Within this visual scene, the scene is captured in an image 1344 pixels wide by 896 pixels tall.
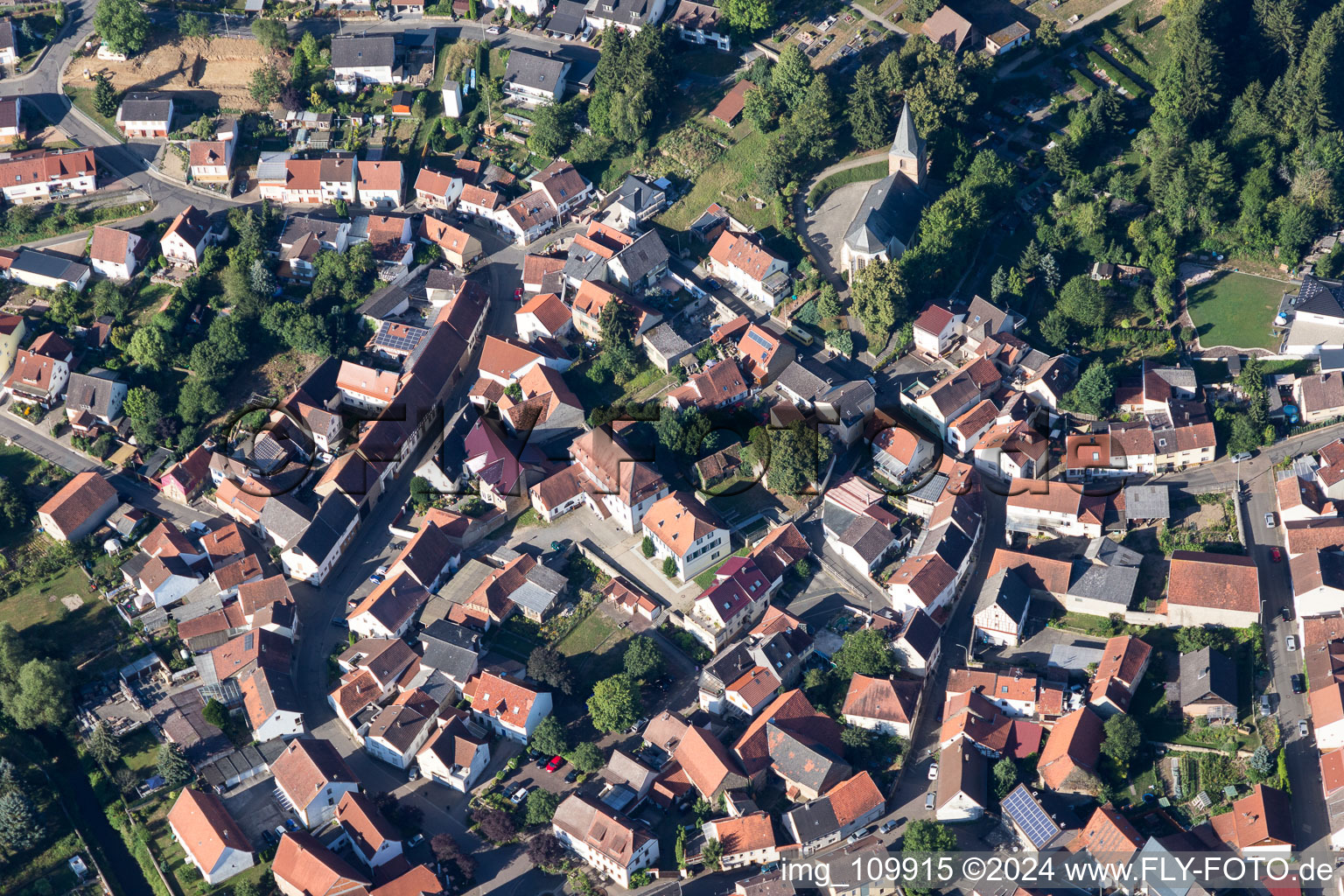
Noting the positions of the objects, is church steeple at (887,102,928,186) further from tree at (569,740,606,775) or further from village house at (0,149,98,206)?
village house at (0,149,98,206)

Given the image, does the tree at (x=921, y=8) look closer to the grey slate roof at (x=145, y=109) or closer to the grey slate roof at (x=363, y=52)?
the grey slate roof at (x=363, y=52)

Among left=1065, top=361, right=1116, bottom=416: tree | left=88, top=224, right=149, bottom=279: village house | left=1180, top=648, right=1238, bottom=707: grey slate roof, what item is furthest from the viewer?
left=88, top=224, right=149, bottom=279: village house

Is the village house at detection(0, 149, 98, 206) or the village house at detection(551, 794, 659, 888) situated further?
the village house at detection(0, 149, 98, 206)

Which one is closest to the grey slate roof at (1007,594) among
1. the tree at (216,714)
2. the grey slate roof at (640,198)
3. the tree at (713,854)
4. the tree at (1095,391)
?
the tree at (1095,391)

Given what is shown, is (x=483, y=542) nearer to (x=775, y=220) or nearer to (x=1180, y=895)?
(x=775, y=220)

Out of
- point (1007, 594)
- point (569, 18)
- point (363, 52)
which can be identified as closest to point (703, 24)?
point (569, 18)

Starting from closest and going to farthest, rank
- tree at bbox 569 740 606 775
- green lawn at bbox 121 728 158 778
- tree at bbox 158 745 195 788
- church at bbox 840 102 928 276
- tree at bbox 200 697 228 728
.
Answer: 1. tree at bbox 569 740 606 775
2. tree at bbox 158 745 195 788
3. green lawn at bbox 121 728 158 778
4. tree at bbox 200 697 228 728
5. church at bbox 840 102 928 276

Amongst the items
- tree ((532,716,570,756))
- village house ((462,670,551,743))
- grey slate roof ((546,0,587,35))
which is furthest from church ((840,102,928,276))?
tree ((532,716,570,756))

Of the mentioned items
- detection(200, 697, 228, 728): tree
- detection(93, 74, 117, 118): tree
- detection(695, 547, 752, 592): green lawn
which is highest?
detection(93, 74, 117, 118): tree
